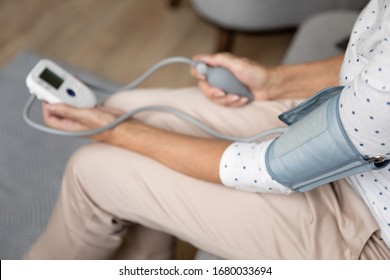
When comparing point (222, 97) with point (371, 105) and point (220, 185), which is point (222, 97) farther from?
point (371, 105)

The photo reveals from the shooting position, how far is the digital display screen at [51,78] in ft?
2.98

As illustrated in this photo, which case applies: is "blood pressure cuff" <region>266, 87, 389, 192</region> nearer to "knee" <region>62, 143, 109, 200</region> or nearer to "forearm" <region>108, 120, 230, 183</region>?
"forearm" <region>108, 120, 230, 183</region>

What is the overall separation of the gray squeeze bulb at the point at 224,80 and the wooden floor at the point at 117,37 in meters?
0.69

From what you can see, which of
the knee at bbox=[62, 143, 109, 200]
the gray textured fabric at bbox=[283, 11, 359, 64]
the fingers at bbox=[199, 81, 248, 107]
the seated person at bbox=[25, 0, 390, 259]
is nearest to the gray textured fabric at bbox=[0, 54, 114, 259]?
the seated person at bbox=[25, 0, 390, 259]

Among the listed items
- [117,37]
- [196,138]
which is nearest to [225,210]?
[196,138]

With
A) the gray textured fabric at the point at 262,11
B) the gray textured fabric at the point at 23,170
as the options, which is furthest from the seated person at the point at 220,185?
the gray textured fabric at the point at 262,11

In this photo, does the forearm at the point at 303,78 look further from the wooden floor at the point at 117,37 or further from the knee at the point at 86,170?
the wooden floor at the point at 117,37

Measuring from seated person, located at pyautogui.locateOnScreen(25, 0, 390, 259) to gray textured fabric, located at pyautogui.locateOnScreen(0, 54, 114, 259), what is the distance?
0.25m

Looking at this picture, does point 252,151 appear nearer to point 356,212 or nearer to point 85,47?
point 356,212

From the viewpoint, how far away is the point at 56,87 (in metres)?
0.91

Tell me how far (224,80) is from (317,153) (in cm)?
35

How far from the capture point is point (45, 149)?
53.8 inches
